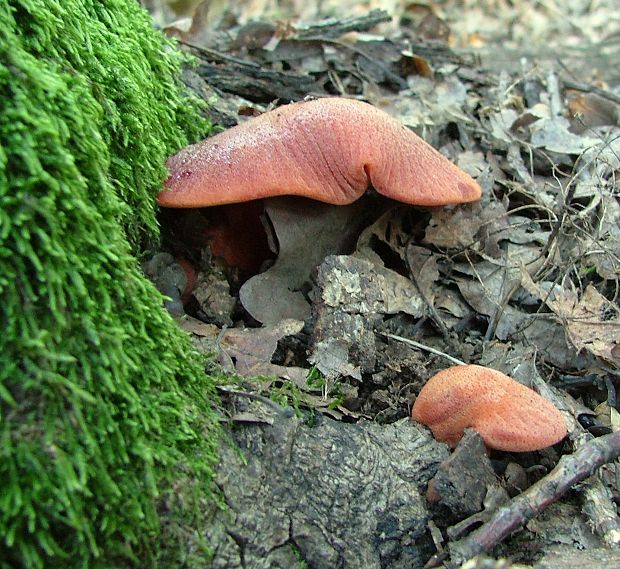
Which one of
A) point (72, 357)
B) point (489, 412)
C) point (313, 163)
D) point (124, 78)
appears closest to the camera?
point (72, 357)

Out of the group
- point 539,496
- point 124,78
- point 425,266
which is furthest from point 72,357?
point 425,266

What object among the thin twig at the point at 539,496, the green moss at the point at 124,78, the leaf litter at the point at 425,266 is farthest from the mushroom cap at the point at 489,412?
the green moss at the point at 124,78

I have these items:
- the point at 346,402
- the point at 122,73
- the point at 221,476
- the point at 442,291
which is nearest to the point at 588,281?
the point at 442,291

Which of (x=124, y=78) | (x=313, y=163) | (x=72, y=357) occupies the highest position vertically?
(x=124, y=78)

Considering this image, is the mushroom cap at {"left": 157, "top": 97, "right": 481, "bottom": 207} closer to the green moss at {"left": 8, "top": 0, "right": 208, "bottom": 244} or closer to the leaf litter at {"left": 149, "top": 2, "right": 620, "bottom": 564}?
the green moss at {"left": 8, "top": 0, "right": 208, "bottom": 244}

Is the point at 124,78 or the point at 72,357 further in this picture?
the point at 124,78

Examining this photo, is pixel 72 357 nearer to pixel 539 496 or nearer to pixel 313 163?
pixel 313 163
